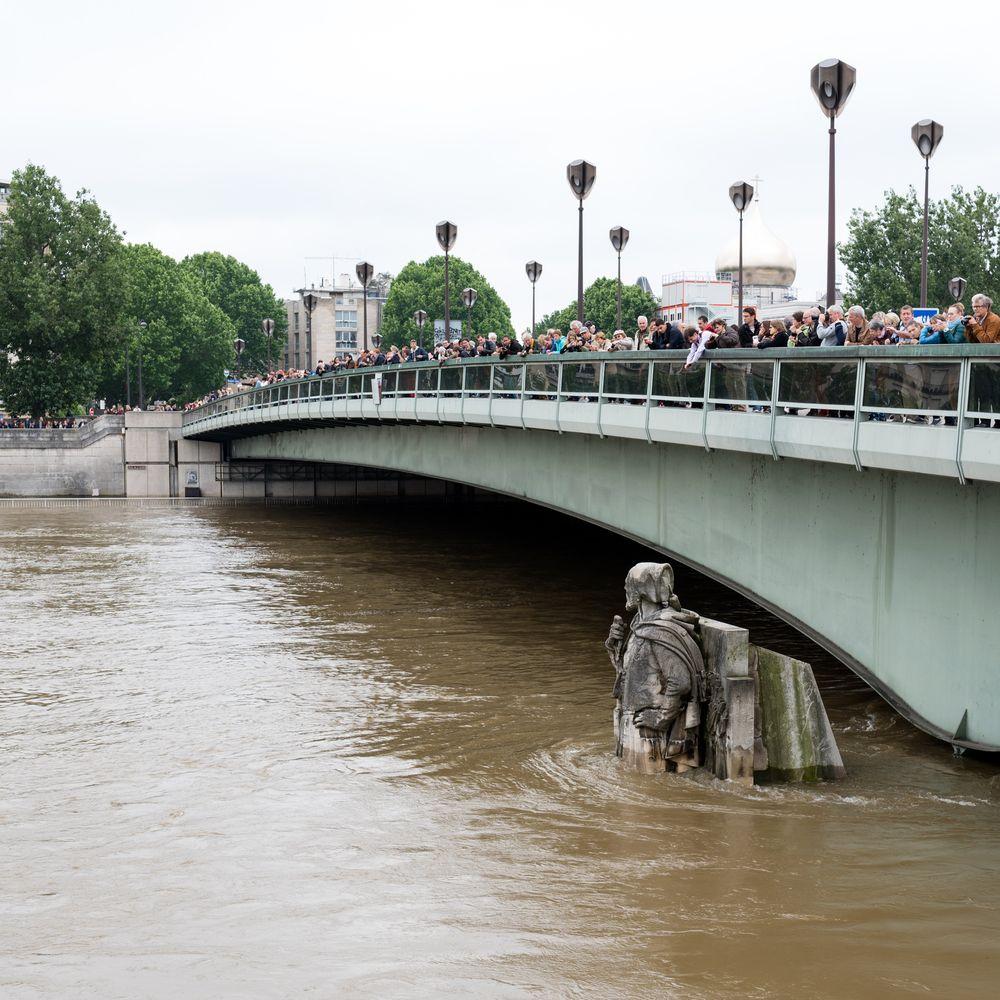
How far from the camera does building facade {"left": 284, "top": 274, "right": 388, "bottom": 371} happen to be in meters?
151

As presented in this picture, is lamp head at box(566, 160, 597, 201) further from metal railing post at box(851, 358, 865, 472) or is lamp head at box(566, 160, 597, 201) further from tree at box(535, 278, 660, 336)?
tree at box(535, 278, 660, 336)

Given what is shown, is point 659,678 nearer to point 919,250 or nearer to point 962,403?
point 962,403

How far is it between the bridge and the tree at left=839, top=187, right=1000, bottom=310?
52692mm

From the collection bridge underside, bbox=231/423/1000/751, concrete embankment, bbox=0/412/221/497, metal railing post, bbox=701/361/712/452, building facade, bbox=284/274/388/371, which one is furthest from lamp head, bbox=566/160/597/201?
building facade, bbox=284/274/388/371

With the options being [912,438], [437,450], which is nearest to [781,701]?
[912,438]

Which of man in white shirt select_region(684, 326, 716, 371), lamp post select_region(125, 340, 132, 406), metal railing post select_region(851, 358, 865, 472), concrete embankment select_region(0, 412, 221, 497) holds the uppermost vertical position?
lamp post select_region(125, 340, 132, 406)

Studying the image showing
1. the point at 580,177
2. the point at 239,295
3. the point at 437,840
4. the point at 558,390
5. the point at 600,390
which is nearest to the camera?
the point at 437,840

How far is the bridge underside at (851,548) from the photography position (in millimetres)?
12508

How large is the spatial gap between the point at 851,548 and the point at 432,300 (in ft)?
331

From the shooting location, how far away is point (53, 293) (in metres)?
66.9

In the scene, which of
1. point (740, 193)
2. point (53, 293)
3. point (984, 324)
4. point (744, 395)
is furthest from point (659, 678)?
point (53, 293)

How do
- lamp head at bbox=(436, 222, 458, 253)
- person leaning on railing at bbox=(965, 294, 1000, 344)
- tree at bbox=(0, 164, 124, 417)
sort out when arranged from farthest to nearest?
tree at bbox=(0, 164, 124, 417), lamp head at bbox=(436, 222, 458, 253), person leaning on railing at bbox=(965, 294, 1000, 344)

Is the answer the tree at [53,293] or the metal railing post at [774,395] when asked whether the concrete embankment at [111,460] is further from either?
the metal railing post at [774,395]

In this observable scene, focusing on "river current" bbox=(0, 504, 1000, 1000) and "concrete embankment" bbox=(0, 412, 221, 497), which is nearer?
"river current" bbox=(0, 504, 1000, 1000)
